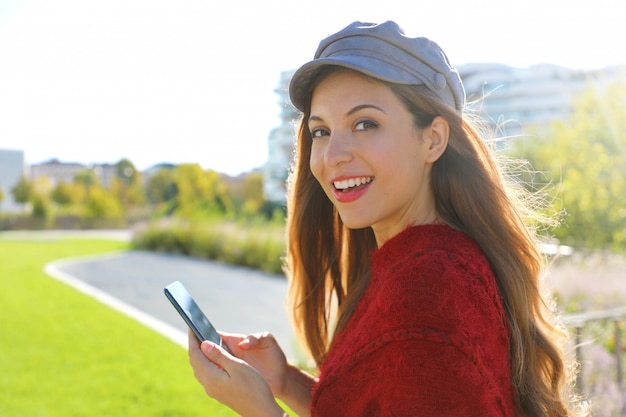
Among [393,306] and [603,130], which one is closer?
[393,306]

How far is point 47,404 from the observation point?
5066mm

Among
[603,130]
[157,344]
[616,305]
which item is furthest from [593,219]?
[157,344]

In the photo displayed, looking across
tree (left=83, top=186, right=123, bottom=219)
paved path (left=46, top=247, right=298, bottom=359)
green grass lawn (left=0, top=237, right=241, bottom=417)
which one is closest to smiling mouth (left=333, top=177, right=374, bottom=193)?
paved path (left=46, top=247, right=298, bottom=359)

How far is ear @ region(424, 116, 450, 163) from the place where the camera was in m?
1.75

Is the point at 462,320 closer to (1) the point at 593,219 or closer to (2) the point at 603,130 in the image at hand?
(1) the point at 593,219

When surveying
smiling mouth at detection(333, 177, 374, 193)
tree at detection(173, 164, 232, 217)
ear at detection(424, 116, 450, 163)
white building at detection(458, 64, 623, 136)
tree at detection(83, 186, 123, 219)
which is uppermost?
white building at detection(458, 64, 623, 136)

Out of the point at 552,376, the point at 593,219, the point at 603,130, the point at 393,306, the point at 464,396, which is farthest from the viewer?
the point at 603,130

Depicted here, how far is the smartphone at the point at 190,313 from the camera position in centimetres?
177

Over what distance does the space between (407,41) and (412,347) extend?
2.60 feet

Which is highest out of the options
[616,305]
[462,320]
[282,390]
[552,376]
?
[462,320]

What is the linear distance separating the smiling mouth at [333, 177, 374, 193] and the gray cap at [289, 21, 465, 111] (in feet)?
0.89

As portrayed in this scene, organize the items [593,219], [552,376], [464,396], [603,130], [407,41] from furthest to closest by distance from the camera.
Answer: [603,130], [593,219], [552,376], [407,41], [464,396]

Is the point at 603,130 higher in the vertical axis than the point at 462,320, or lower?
higher

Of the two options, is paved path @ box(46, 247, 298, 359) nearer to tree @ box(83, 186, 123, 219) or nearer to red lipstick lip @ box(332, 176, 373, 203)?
red lipstick lip @ box(332, 176, 373, 203)
